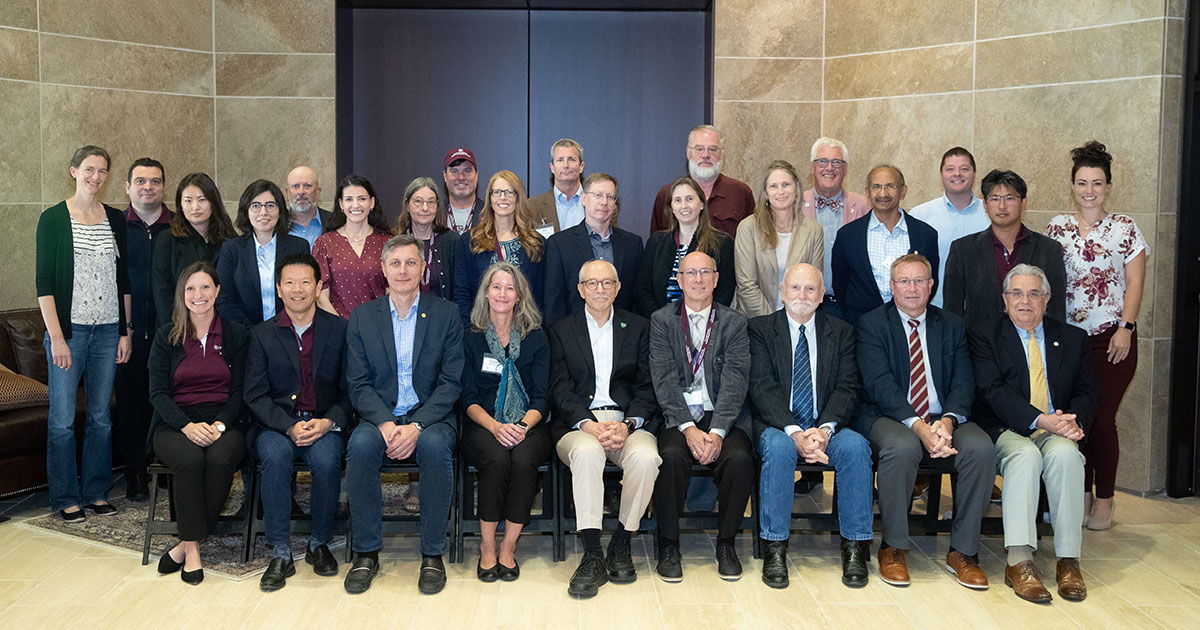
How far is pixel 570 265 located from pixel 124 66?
139 inches

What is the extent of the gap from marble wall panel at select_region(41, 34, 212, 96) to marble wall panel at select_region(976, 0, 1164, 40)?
5.05 meters

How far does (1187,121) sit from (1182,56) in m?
0.36

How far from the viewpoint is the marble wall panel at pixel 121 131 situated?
20.1 feet

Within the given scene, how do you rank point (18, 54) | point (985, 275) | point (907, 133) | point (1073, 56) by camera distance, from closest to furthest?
point (985, 275) → point (1073, 56) → point (18, 54) → point (907, 133)

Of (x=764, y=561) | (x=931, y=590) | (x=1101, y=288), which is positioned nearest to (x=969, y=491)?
(x=931, y=590)

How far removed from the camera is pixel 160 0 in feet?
21.4

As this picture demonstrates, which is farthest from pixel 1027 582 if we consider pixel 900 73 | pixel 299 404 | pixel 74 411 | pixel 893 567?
pixel 74 411

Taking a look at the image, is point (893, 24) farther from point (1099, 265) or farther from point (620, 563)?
point (620, 563)

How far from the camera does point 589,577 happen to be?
4.02m

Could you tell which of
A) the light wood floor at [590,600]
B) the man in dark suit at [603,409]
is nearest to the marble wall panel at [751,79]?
the man in dark suit at [603,409]

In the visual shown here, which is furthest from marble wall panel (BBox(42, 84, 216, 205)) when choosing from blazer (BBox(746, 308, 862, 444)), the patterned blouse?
the patterned blouse

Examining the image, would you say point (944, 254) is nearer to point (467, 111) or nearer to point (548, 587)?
point (548, 587)

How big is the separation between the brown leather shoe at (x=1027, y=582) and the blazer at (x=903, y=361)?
68cm

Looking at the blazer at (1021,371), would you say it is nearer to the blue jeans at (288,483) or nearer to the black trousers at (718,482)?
the black trousers at (718,482)
